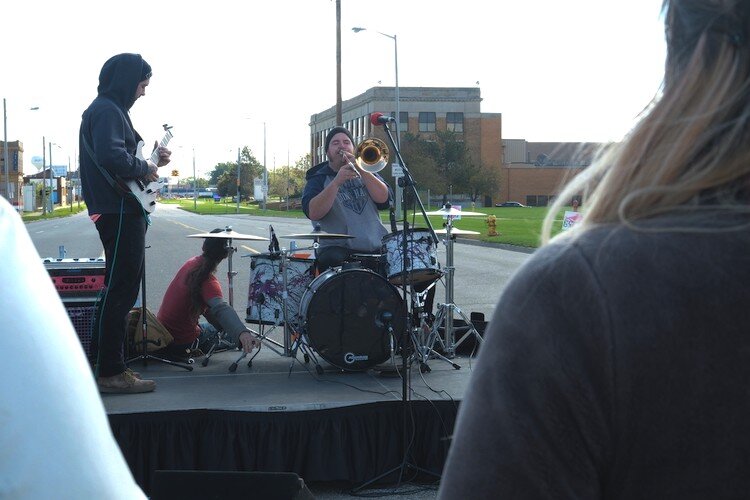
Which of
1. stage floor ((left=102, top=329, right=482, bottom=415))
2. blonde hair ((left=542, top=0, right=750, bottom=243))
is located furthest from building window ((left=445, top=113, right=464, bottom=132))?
blonde hair ((left=542, top=0, right=750, bottom=243))

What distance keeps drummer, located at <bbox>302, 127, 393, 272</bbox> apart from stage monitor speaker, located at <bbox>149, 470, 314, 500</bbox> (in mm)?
3182

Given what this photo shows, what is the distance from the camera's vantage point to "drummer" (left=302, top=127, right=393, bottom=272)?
6.61 m

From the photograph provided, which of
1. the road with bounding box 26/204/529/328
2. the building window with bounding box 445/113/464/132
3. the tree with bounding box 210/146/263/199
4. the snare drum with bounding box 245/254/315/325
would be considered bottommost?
the road with bounding box 26/204/529/328

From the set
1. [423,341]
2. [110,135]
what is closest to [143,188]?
[110,135]

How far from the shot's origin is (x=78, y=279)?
21.7ft

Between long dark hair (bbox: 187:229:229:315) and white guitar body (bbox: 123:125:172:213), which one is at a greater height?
white guitar body (bbox: 123:125:172:213)

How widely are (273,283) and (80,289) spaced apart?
1.45 meters

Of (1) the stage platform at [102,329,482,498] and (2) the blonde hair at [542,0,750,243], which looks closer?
(2) the blonde hair at [542,0,750,243]

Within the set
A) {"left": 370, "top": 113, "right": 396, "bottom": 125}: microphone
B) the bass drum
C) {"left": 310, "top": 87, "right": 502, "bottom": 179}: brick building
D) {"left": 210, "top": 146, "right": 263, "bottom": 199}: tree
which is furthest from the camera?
{"left": 210, "top": 146, "right": 263, "bottom": 199}: tree

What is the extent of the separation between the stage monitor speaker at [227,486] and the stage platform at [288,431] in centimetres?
135

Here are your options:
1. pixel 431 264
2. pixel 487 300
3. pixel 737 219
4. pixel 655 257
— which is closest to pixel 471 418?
pixel 655 257

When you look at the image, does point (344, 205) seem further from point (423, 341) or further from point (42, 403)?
point (42, 403)

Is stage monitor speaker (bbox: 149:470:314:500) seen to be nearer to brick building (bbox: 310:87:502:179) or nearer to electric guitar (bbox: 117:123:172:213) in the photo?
electric guitar (bbox: 117:123:172:213)

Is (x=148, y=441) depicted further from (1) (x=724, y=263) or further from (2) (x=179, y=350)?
(1) (x=724, y=263)
